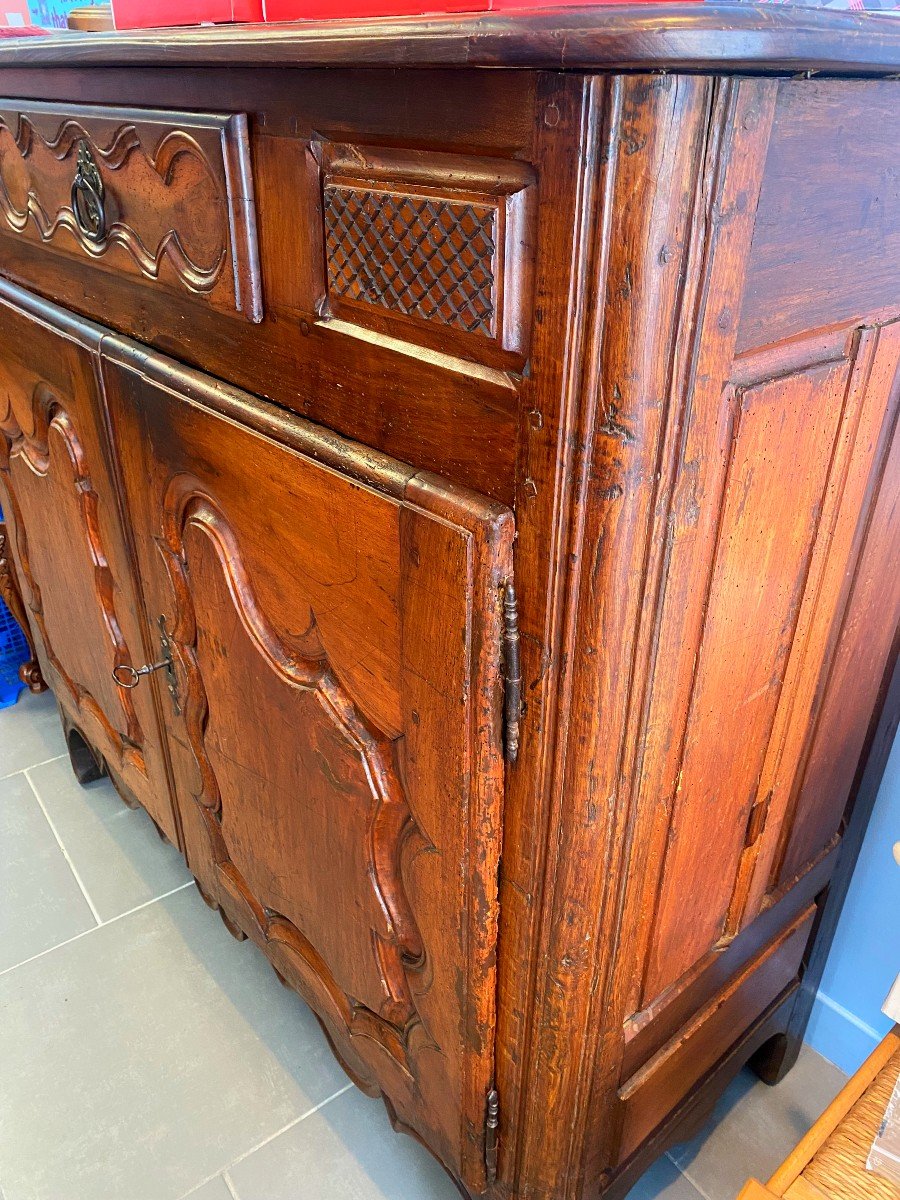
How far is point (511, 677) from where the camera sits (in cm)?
57

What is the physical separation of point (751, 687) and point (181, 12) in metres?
0.77

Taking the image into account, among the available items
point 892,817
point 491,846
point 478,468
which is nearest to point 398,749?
point 491,846

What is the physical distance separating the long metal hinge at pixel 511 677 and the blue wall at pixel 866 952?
0.65 meters

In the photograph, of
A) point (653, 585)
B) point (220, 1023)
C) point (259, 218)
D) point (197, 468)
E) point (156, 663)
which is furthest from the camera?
point (220, 1023)

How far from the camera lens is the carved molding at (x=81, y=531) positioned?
3.46ft

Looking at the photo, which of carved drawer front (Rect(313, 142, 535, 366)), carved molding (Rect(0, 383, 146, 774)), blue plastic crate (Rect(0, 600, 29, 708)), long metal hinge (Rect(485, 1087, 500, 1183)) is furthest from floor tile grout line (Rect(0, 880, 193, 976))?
carved drawer front (Rect(313, 142, 535, 366))

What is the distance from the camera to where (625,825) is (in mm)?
634

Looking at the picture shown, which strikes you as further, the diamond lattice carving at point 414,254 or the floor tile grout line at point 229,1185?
the floor tile grout line at point 229,1185

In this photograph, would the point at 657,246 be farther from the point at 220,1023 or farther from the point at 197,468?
the point at 220,1023

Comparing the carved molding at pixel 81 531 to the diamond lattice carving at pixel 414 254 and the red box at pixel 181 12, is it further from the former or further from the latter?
the diamond lattice carving at pixel 414 254

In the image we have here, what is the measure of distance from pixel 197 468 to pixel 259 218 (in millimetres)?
239

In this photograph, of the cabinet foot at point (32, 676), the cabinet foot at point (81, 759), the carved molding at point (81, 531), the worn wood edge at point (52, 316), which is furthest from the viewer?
the cabinet foot at point (32, 676)

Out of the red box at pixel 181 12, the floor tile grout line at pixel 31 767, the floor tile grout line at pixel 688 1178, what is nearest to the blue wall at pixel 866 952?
the floor tile grout line at pixel 688 1178

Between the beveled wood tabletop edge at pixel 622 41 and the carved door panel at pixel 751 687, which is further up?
the beveled wood tabletop edge at pixel 622 41
